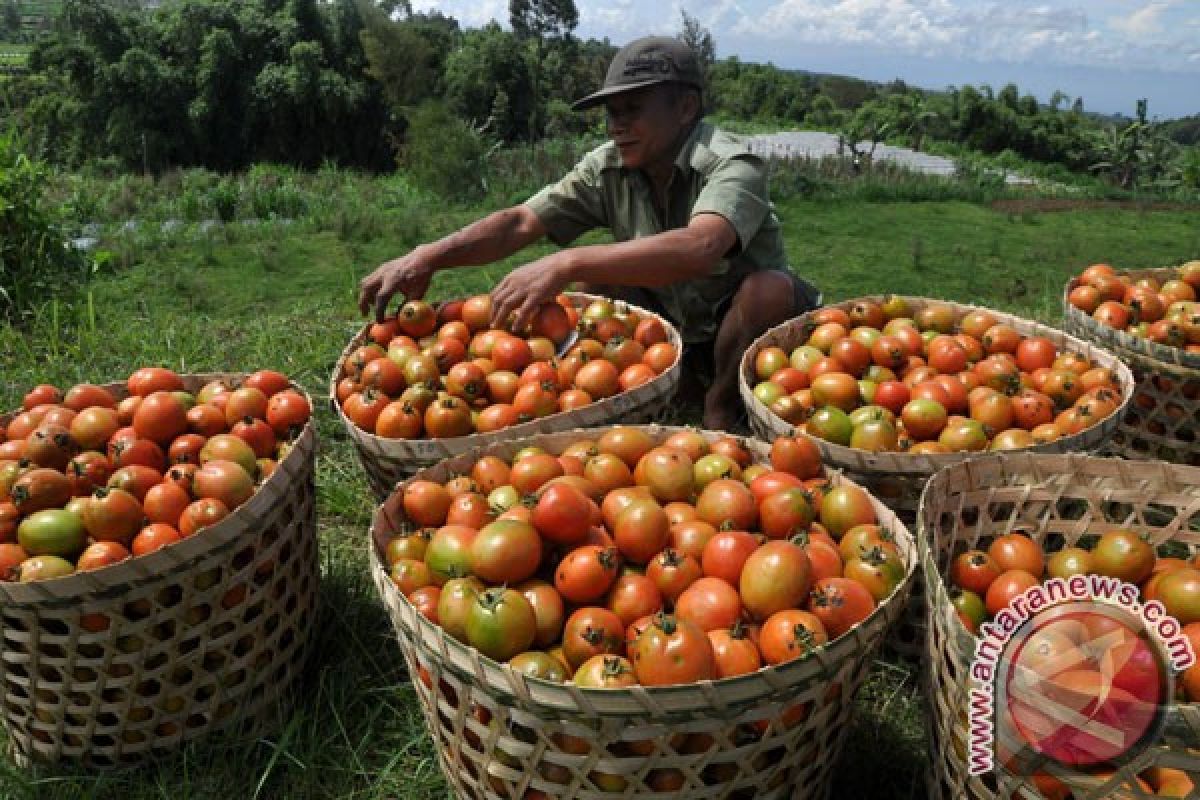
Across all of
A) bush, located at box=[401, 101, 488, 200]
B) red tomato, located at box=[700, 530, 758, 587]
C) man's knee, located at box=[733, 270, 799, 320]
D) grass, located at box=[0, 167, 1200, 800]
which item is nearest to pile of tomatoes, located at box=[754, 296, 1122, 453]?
man's knee, located at box=[733, 270, 799, 320]

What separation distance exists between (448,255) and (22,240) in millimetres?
4123

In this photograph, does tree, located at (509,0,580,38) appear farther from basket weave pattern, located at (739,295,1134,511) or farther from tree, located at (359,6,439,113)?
basket weave pattern, located at (739,295,1134,511)

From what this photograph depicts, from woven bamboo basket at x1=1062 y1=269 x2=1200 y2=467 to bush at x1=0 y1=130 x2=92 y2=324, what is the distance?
6446 mm

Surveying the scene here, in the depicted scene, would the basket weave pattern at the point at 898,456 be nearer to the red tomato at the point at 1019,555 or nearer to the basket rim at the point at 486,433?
the red tomato at the point at 1019,555

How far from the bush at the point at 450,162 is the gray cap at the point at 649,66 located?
11316 mm

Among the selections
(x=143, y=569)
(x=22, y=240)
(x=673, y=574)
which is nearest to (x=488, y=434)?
(x=673, y=574)

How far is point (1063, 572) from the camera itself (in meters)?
2.29

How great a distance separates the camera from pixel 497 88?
41625mm

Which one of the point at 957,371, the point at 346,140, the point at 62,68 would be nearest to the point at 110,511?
the point at 957,371

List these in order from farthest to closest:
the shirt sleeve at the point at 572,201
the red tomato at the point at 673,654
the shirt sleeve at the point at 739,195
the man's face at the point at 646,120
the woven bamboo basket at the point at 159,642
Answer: the shirt sleeve at the point at 572,201, the man's face at the point at 646,120, the shirt sleeve at the point at 739,195, the woven bamboo basket at the point at 159,642, the red tomato at the point at 673,654

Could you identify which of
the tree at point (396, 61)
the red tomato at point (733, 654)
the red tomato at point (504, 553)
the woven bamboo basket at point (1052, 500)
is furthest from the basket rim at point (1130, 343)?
the tree at point (396, 61)

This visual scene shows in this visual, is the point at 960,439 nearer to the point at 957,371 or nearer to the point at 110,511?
the point at 957,371

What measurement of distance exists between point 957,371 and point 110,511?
3035 mm

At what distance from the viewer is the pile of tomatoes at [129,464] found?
7.73 feet
